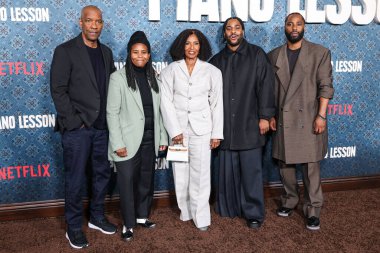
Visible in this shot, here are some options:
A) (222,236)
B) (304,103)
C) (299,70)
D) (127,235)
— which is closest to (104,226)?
(127,235)

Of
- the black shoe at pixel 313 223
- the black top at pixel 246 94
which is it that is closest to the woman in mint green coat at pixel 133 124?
the black top at pixel 246 94

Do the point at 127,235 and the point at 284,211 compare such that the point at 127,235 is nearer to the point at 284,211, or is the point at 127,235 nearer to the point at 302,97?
the point at 284,211

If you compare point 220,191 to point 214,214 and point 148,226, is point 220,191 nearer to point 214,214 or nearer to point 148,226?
point 214,214

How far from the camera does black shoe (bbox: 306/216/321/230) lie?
2850mm

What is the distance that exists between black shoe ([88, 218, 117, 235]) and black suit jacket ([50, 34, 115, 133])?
2.66 feet

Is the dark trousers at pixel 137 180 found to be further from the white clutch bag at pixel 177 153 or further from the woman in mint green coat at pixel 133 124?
the white clutch bag at pixel 177 153

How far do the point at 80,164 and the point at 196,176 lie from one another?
34.1 inches

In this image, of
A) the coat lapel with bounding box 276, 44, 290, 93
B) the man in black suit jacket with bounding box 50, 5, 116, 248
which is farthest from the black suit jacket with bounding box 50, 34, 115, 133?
the coat lapel with bounding box 276, 44, 290, 93

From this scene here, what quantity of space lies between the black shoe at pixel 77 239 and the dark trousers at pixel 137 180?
31 centimetres

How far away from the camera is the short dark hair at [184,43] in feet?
8.99

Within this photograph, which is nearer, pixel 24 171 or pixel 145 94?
pixel 145 94

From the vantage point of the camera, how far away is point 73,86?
2.46m

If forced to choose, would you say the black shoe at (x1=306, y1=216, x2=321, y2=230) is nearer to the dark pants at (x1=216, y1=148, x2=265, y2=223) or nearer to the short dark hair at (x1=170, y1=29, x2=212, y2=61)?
the dark pants at (x1=216, y1=148, x2=265, y2=223)

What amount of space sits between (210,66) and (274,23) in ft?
3.22
